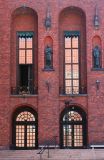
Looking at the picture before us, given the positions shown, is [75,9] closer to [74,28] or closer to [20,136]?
[74,28]

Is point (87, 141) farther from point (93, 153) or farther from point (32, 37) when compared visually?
point (32, 37)

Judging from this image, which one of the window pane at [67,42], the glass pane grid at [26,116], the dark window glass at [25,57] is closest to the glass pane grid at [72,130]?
the glass pane grid at [26,116]

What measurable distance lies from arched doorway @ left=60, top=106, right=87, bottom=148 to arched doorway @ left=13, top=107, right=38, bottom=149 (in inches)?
84.4

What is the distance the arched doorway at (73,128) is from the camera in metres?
35.0

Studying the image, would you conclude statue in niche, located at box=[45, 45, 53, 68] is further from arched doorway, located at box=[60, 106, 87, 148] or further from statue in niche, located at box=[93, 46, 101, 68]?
arched doorway, located at box=[60, 106, 87, 148]

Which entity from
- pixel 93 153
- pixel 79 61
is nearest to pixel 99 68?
pixel 79 61

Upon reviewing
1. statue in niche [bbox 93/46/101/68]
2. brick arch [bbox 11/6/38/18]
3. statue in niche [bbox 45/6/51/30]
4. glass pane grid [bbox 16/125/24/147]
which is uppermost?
brick arch [bbox 11/6/38/18]

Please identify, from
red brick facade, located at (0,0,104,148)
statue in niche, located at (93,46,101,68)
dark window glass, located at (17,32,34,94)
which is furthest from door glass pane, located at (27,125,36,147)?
statue in niche, located at (93,46,101,68)

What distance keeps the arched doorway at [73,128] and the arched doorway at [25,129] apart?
2143mm

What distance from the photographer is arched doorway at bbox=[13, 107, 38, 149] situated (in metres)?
35.1

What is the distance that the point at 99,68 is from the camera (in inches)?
1377

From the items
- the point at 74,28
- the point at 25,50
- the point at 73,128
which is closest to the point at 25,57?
the point at 25,50

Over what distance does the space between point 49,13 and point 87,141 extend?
10334mm

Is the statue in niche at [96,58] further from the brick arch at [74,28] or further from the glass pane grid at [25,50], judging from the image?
the glass pane grid at [25,50]
